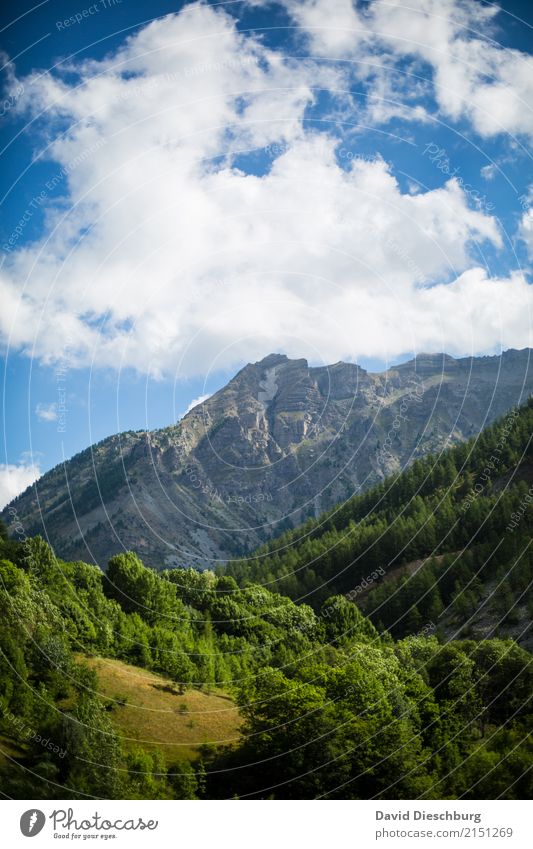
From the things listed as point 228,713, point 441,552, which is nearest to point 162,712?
point 228,713

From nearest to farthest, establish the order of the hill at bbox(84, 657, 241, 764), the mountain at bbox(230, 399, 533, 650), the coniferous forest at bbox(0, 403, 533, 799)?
the coniferous forest at bbox(0, 403, 533, 799) → the hill at bbox(84, 657, 241, 764) → the mountain at bbox(230, 399, 533, 650)

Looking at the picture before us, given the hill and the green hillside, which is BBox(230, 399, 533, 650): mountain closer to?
the green hillside

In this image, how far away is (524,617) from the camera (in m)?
98.4

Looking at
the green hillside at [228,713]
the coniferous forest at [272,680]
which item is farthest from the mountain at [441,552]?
the green hillside at [228,713]

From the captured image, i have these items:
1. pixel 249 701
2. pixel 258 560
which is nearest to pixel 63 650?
pixel 249 701

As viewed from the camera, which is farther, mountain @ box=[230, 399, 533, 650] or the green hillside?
mountain @ box=[230, 399, 533, 650]

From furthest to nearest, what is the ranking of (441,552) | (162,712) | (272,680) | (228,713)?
1. (441,552)
2. (228,713)
3. (162,712)
4. (272,680)

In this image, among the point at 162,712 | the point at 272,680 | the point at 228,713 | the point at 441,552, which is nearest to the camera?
the point at 272,680

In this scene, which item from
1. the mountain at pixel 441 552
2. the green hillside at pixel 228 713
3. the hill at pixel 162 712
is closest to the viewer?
the green hillside at pixel 228 713

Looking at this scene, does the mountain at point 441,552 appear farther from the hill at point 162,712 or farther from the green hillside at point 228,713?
the hill at point 162,712

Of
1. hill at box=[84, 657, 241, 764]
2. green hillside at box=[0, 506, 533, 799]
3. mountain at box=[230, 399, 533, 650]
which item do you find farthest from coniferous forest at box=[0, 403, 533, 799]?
mountain at box=[230, 399, 533, 650]

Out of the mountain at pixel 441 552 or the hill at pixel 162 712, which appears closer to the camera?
the hill at pixel 162 712

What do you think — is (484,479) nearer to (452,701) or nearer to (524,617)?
(524,617)

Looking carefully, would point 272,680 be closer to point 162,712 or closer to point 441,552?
point 162,712
